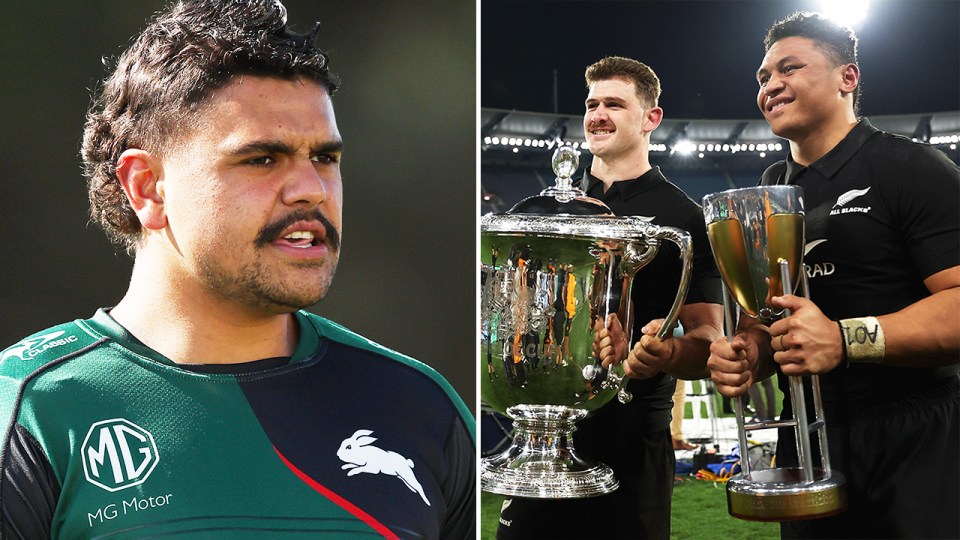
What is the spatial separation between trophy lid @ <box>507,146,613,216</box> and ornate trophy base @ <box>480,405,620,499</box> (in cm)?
28

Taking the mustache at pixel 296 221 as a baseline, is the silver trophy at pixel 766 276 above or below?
below

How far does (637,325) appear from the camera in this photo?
1.14 meters

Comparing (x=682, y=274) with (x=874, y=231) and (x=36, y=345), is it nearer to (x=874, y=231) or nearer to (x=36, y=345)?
(x=874, y=231)

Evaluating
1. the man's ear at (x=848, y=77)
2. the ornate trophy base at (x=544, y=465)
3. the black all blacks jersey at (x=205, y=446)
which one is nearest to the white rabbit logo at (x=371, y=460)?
the black all blacks jersey at (x=205, y=446)

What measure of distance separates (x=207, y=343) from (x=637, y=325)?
66 centimetres

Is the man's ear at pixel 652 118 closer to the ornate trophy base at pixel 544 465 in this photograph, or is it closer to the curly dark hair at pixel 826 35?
the curly dark hair at pixel 826 35

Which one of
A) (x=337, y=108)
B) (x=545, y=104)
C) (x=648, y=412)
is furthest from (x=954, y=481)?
(x=337, y=108)

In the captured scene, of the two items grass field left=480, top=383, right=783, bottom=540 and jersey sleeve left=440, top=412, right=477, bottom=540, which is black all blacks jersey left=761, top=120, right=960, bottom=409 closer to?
grass field left=480, top=383, right=783, bottom=540

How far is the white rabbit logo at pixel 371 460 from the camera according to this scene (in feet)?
3.30

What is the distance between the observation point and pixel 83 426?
854 millimetres

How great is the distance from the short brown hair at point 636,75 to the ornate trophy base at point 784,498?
649 millimetres

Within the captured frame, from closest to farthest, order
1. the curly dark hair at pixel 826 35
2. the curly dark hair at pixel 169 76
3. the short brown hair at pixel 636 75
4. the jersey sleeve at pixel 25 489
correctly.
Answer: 1. the jersey sleeve at pixel 25 489
2. the curly dark hair at pixel 169 76
3. the curly dark hair at pixel 826 35
4. the short brown hair at pixel 636 75

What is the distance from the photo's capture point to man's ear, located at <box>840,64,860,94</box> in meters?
1.06

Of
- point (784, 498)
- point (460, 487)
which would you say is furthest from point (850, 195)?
point (460, 487)
